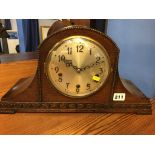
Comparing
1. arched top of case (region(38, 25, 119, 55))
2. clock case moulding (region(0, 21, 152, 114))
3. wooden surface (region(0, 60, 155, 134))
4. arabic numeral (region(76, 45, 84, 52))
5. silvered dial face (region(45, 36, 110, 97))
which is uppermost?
arched top of case (region(38, 25, 119, 55))

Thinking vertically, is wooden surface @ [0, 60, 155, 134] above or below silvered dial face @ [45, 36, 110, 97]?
below

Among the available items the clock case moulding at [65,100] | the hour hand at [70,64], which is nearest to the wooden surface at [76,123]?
the clock case moulding at [65,100]

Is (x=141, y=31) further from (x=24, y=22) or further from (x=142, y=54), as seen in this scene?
(x=24, y=22)

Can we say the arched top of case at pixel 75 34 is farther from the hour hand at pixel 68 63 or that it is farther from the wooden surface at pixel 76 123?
the wooden surface at pixel 76 123

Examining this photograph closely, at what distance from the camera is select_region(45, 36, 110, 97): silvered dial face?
2.40 ft

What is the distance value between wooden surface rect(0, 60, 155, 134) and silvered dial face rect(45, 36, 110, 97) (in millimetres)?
90

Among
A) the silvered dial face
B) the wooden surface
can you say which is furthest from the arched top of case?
the wooden surface

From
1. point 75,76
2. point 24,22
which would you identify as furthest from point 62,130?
point 24,22

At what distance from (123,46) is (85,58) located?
568 millimetres

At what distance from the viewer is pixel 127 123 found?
0.77 meters

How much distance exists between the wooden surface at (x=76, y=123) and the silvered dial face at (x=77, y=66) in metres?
0.09

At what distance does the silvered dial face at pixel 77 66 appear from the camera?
732 millimetres

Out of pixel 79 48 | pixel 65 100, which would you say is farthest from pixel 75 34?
pixel 65 100

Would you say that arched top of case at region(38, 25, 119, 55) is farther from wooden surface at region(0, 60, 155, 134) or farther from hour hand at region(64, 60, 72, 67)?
wooden surface at region(0, 60, 155, 134)
